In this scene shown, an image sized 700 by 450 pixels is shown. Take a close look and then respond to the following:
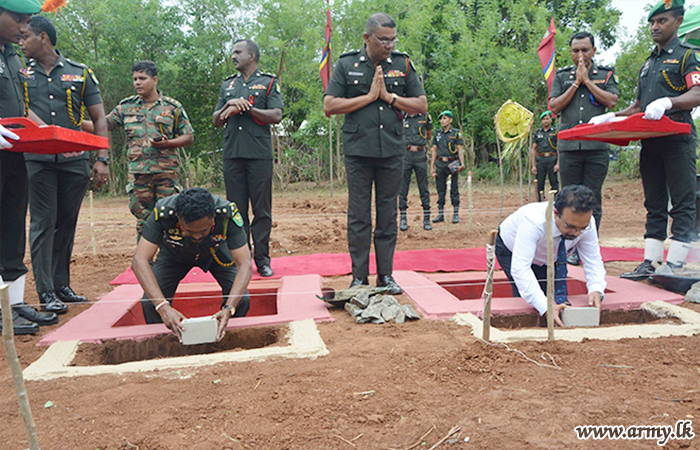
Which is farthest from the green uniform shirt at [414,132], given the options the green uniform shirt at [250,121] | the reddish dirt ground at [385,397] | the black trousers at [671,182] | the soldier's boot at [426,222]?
the reddish dirt ground at [385,397]

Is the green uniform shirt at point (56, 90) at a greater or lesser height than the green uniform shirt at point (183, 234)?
greater

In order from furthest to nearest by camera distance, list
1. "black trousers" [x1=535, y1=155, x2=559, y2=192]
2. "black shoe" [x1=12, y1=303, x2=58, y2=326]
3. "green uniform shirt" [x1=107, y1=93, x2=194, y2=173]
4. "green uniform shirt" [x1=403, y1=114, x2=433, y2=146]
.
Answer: "black trousers" [x1=535, y1=155, x2=559, y2=192] → "green uniform shirt" [x1=403, y1=114, x2=433, y2=146] → "green uniform shirt" [x1=107, y1=93, x2=194, y2=173] → "black shoe" [x1=12, y1=303, x2=58, y2=326]

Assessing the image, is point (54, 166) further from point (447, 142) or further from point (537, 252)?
point (447, 142)

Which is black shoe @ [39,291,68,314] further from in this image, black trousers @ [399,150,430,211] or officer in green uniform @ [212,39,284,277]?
black trousers @ [399,150,430,211]

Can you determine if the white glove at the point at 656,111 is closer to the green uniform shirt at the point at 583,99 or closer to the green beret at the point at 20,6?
the green uniform shirt at the point at 583,99

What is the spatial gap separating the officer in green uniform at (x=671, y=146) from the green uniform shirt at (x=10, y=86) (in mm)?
3749

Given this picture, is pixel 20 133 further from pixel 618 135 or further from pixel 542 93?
pixel 542 93

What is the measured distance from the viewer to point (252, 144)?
416cm

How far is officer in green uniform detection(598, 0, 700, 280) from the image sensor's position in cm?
353

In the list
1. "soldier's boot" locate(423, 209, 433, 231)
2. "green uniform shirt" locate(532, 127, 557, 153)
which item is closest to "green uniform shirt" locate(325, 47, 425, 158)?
"soldier's boot" locate(423, 209, 433, 231)

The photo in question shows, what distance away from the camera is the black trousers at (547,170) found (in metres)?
8.53

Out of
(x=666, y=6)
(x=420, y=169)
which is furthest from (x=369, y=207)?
(x=420, y=169)

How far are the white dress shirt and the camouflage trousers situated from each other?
2.76 meters

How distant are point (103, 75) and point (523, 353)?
45.3 ft
